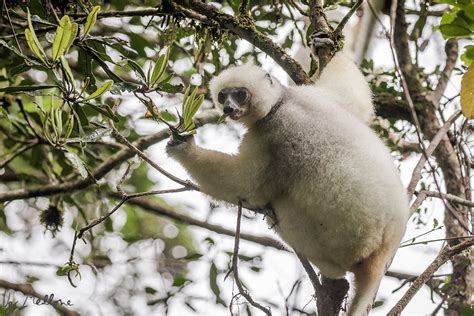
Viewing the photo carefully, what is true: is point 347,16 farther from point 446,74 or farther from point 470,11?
point 446,74

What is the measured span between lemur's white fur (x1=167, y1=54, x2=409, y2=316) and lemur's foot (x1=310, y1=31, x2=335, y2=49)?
0.31m

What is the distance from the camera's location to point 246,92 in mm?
4883

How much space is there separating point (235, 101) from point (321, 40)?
77 centimetres

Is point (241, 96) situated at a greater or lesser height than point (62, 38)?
greater

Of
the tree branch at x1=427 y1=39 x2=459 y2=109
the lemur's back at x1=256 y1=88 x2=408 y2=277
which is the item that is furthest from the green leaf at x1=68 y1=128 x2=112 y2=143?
the tree branch at x1=427 y1=39 x2=459 y2=109

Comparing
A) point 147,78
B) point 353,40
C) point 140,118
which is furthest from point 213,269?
point 147,78

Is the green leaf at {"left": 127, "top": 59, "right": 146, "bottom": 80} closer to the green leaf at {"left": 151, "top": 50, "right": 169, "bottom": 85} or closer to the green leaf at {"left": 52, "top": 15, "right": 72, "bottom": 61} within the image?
the green leaf at {"left": 151, "top": 50, "right": 169, "bottom": 85}

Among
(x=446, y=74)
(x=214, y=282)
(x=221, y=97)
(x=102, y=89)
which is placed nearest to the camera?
(x=102, y=89)

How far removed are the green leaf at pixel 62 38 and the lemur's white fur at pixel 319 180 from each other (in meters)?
1.38

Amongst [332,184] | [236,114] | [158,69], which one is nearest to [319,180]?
[332,184]

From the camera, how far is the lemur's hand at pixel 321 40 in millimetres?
4582

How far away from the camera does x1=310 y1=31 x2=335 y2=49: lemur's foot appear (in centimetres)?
458

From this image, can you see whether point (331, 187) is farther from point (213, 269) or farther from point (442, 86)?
→ point (442, 86)

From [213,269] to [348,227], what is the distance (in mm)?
2097
